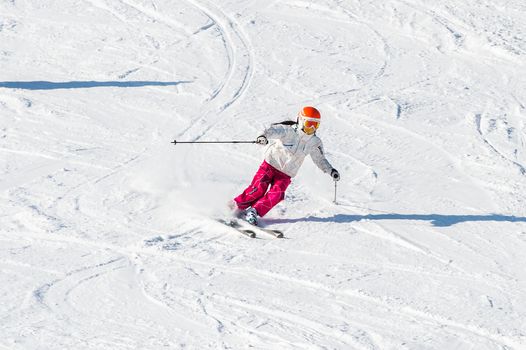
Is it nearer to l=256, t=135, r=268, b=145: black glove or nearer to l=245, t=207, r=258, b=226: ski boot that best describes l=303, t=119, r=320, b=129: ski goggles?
l=256, t=135, r=268, b=145: black glove

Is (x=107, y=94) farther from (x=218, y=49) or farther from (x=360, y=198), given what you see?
(x=360, y=198)

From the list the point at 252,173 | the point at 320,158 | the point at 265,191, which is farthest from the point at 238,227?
the point at 252,173

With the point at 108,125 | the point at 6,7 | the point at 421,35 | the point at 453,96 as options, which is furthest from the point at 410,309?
the point at 6,7

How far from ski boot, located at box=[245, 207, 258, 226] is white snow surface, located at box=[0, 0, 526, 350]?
32 centimetres

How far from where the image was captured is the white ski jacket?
9.17 m

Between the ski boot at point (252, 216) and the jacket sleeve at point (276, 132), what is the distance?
0.76 m

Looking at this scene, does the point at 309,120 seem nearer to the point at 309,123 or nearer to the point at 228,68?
the point at 309,123

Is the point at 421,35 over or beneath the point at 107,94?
over

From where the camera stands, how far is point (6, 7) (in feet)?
53.8

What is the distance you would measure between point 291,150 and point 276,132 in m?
0.28

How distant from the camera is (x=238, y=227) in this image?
8.91 metres

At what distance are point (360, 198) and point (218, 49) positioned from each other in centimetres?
571

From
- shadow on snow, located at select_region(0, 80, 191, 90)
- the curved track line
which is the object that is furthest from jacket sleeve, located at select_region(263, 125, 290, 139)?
shadow on snow, located at select_region(0, 80, 191, 90)

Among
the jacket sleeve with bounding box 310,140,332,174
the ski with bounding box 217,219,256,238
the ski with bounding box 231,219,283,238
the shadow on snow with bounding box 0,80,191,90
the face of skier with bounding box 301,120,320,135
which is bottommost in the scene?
the shadow on snow with bounding box 0,80,191,90
